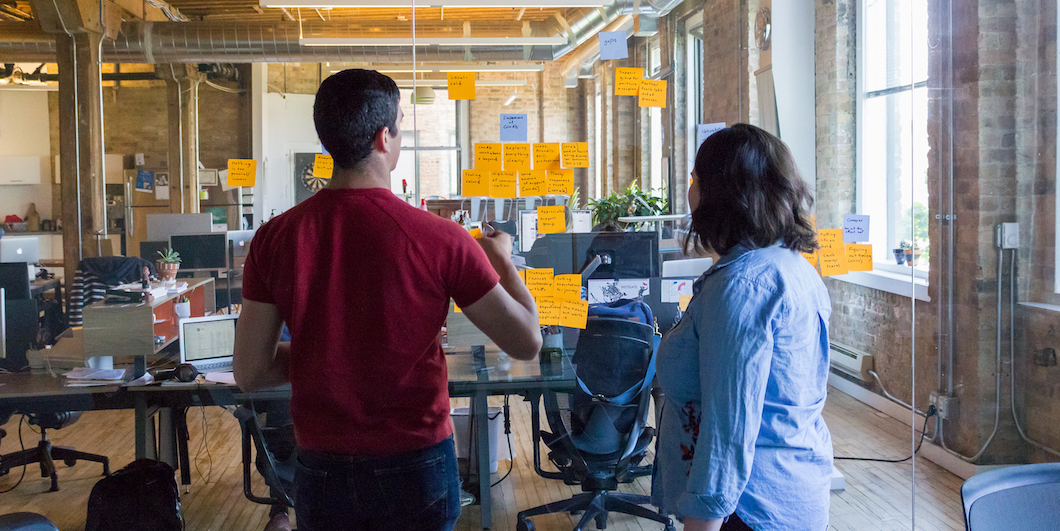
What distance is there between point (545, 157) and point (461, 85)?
1.65 feet

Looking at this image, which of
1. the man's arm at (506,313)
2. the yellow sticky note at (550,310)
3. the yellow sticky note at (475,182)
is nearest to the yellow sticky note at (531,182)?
the yellow sticky note at (475,182)

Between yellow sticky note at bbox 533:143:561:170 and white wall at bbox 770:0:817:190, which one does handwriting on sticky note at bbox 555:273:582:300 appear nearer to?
yellow sticky note at bbox 533:143:561:170

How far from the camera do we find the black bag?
2709 millimetres

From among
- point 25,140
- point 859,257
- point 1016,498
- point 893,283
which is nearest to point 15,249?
point 25,140

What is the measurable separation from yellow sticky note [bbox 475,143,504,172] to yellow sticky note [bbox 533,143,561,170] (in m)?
0.16

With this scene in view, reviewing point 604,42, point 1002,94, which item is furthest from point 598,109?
point 1002,94

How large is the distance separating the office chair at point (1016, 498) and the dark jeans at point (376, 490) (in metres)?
0.88

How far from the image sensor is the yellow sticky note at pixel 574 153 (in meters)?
3.23

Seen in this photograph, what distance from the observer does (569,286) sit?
10.5 feet

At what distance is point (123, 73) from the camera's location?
10.7 ft

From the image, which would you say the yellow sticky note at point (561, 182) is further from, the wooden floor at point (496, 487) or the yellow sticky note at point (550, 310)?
the wooden floor at point (496, 487)

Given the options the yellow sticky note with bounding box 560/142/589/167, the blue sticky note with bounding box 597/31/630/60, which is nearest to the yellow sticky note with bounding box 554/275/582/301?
the yellow sticky note with bounding box 560/142/589/167

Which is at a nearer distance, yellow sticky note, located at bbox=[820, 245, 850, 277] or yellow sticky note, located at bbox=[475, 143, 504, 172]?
yellow sticky note, located at bbox=[475, 143, 504, 172]

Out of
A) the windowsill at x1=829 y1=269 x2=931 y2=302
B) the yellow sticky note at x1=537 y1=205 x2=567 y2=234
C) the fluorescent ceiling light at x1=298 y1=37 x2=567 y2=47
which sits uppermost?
the fluorescent ceiling light at x1=298 y1=37 x2=567 y2=47
